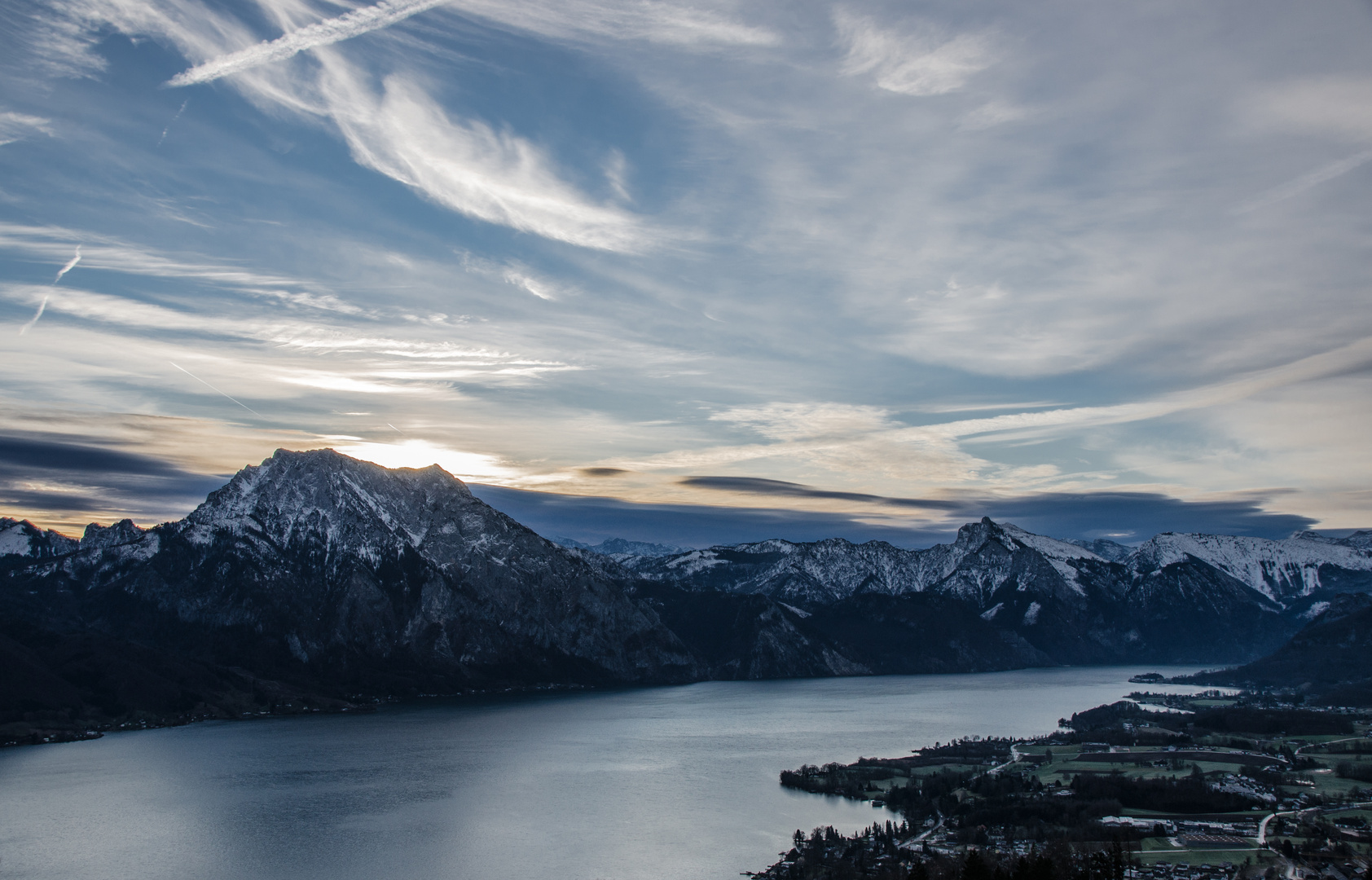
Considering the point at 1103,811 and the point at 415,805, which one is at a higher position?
the point at 1103,811

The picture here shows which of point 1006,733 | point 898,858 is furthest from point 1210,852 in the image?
point 1006,733

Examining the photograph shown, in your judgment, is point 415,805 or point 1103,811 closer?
point 1103,811

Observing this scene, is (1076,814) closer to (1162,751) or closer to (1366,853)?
(1366,853)

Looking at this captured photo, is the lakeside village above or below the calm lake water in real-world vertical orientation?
above

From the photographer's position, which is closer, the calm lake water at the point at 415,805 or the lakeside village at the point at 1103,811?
the lakeside village at the point at 1103,811
